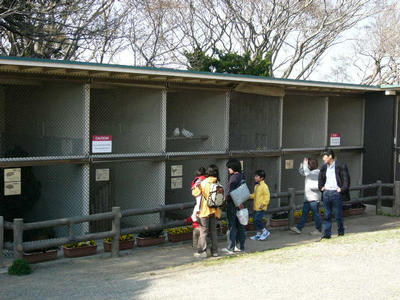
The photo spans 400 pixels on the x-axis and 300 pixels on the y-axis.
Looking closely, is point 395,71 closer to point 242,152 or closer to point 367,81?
point 367,81

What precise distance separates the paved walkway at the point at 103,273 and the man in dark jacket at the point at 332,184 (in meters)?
0.89

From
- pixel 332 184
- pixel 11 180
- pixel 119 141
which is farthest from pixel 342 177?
pixel 11 180

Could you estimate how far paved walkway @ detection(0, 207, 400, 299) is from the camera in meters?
6.46

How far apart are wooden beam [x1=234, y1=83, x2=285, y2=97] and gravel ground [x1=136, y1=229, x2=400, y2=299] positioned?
12.6 ft

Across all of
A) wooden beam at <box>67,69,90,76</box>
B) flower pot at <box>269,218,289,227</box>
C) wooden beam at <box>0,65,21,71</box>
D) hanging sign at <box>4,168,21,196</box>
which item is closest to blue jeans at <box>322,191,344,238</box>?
flower pot at <box>269,218,289,227</box>

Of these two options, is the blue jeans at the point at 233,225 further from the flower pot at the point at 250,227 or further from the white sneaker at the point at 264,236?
the flower pot at the point at 250,227

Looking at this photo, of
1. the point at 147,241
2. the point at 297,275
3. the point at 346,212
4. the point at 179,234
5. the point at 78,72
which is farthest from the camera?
the point at 346,212

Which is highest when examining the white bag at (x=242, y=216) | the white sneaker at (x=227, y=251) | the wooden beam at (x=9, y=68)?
the wooden beam at (x=9, y=68)

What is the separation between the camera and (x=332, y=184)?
31.2 feet

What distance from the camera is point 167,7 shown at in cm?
2505

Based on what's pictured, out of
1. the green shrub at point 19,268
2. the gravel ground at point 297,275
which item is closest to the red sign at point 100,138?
the green shrub at point 19,268

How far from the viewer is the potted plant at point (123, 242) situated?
873cm

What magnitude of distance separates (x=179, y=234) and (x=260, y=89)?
3979 millimetres

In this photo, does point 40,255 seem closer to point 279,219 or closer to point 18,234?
point 18,234
